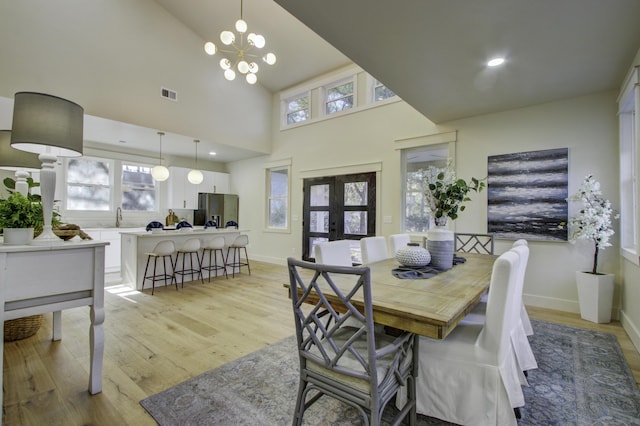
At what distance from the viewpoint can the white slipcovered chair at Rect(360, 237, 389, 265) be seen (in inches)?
107

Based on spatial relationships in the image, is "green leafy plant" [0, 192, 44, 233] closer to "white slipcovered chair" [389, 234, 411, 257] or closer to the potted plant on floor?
"white slipcovered chair" [389, 234, 411, 257]

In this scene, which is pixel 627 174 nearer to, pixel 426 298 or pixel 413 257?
pixel 413 257

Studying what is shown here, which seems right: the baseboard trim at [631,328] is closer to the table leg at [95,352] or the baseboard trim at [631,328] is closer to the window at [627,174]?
the window at [627,174]

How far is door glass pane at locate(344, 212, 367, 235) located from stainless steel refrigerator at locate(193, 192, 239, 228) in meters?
3.51

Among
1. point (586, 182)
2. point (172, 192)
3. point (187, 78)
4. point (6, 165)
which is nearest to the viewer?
point (6, 165)

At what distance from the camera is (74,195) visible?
583 centimetres

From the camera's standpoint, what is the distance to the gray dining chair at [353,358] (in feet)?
3.87

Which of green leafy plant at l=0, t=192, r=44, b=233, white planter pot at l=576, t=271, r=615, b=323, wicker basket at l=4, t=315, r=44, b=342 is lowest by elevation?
wicker basket at l=4, t=315, r=44, b=342

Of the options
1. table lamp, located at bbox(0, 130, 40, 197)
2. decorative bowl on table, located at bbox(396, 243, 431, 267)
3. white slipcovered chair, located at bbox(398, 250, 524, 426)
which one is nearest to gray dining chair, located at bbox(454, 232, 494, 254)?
decorative bowl on table, located at bbox(396, 243, 431, 267)

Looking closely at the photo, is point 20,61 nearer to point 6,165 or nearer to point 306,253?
point 6,165

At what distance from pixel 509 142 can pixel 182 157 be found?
708cm

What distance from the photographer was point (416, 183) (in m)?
4.91

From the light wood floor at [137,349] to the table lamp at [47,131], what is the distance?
1.02 meters

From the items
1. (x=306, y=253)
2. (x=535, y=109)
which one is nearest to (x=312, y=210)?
(x=306, y=253)
